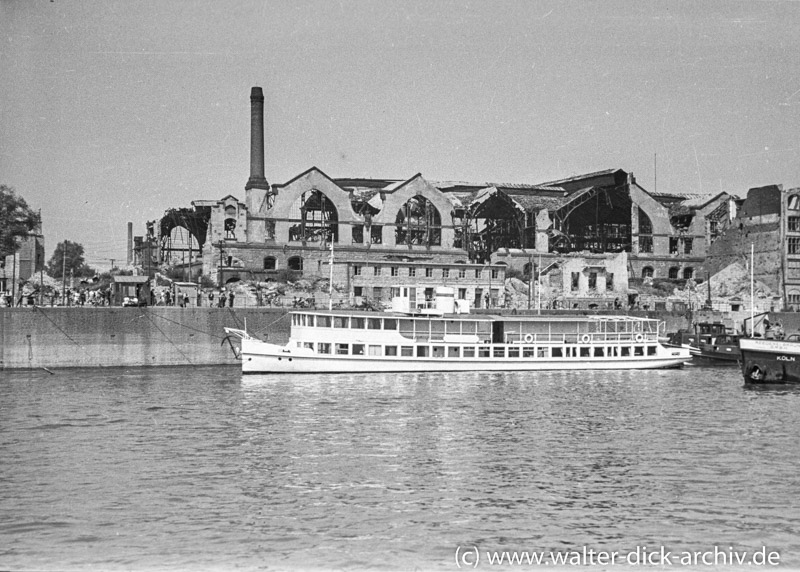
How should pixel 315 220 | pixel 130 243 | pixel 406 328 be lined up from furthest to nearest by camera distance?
pixel 130 243 < pixel 315 220 < pixel 406 328

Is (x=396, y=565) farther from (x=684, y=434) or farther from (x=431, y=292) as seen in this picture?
(x=431, y=292)

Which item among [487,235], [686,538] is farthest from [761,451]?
[487,235]

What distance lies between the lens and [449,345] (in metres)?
61.2

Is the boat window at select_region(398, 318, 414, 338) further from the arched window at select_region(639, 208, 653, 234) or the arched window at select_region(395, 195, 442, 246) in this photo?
the arched window at select_region(639, 208, 653, 234)

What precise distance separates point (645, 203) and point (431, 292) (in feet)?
122

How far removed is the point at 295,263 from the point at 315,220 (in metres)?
4.32

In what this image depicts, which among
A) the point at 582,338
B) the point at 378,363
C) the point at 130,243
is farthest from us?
the point at 130,243

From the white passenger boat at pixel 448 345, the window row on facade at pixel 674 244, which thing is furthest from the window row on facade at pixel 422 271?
the window row on facade at pixel 674 244

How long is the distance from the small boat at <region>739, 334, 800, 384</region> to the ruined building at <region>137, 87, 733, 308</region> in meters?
35.8

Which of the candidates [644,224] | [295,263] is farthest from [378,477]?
[644,224]

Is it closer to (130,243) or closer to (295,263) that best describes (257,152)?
(295,263)

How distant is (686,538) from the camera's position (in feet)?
72.6

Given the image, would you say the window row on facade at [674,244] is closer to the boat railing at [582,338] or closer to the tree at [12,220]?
the boat railing at [582,338]

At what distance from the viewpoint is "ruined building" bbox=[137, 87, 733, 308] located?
89312 millimetres
